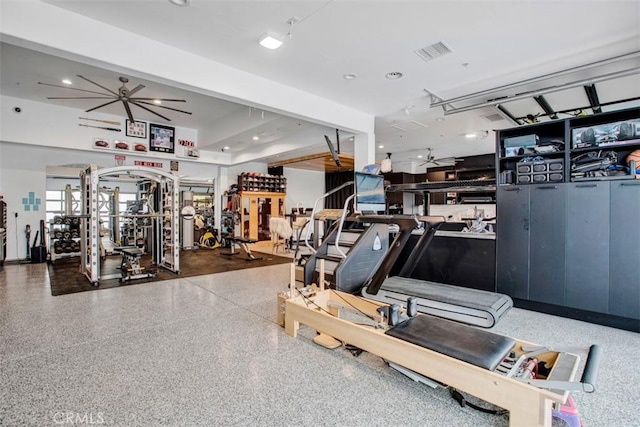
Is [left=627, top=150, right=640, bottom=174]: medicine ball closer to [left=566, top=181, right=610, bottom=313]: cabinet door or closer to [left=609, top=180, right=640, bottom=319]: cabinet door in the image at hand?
[left=609, top=180, right=640, bottom=319]: cabinet door

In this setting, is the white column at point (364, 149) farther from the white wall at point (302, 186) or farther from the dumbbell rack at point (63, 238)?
the dumbbell rack at point (63, 238)

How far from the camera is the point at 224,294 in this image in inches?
191

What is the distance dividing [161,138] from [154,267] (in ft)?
13.0

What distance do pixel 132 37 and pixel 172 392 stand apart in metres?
3.82

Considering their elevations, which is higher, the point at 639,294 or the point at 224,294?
the point at 639,294

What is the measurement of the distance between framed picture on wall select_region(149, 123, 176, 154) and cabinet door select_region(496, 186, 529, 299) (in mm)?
8531

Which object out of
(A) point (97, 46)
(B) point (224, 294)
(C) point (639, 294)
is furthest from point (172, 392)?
(C) point (639, 294)

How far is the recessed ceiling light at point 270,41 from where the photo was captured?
370 cm

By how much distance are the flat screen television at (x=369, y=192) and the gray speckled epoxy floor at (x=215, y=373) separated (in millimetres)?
1559

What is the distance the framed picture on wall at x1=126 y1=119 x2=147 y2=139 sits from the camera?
8.48m

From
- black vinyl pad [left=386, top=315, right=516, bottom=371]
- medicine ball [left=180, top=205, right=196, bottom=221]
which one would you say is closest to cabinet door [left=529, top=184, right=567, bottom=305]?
black vinyl pad [left=386, top=315, right=516, bottom=371]

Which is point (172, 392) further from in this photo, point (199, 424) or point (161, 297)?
point (161, 297)

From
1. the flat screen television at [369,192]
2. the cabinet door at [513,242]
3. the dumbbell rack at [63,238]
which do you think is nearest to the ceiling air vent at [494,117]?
the cabinet door at [513,242]

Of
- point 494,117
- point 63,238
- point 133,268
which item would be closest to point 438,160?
point 494,117
